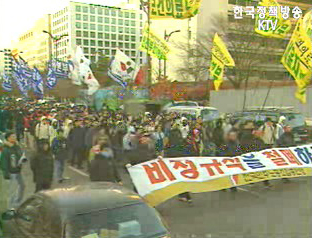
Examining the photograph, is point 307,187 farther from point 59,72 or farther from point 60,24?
point 59,72

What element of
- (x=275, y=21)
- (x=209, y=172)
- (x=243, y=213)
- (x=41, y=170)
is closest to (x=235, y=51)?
(x=275, y=21)

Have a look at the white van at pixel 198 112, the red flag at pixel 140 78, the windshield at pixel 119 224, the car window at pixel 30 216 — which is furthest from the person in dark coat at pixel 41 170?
the red flag at pixel 140 78

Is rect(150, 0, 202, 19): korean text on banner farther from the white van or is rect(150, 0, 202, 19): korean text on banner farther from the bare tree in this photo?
the bare tree

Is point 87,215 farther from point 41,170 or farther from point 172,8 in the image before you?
point 172,8

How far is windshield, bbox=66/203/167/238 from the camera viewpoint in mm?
2801

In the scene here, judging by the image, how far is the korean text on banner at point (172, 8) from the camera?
266 inches

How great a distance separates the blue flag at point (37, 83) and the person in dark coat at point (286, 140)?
706 centimetres

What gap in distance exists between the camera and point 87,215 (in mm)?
2873

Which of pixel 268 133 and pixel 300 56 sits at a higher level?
pixel 300 56

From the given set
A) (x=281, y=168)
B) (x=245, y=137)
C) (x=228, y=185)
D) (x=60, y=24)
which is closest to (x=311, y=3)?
(x=245, y=137)

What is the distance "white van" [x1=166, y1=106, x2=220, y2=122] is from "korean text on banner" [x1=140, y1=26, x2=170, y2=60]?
5.49 feet

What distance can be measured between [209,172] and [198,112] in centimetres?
380

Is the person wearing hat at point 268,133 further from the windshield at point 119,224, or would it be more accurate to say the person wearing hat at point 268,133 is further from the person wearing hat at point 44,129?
the person wearing hat at point 44,129

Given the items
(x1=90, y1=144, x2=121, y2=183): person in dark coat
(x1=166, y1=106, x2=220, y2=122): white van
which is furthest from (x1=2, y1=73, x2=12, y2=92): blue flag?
(x1=166, y1=106, x2=220, y2=122): white van
